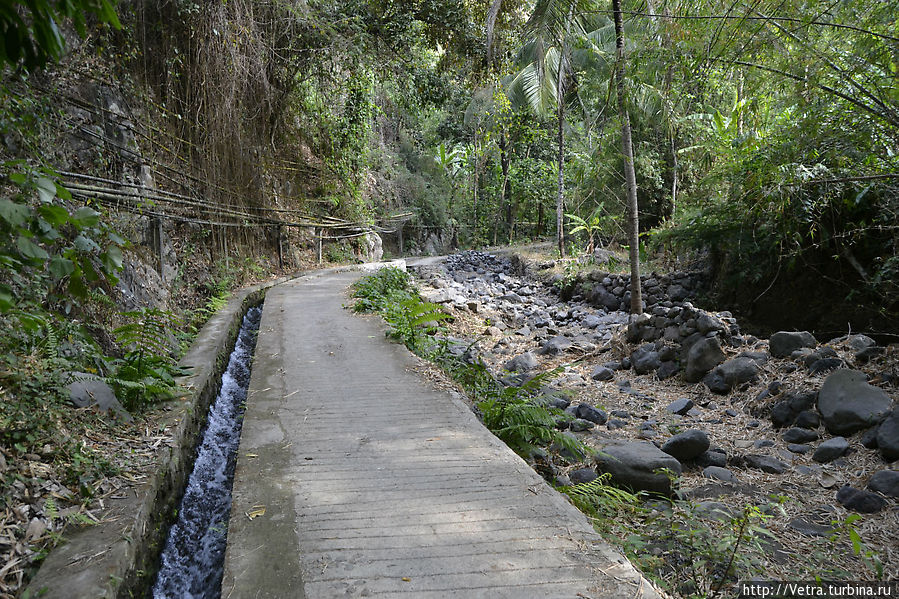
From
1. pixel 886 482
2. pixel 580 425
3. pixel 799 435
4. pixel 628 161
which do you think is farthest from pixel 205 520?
pixel 628 161

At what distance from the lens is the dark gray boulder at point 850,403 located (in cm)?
361

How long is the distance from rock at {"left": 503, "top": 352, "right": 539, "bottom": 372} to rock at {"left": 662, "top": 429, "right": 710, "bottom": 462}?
2.46 meters

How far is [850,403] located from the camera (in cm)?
372

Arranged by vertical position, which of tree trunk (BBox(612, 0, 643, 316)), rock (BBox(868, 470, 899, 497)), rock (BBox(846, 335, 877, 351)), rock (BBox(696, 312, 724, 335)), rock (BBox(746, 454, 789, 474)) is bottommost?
rock (BBox(746, 454, 789, 474))

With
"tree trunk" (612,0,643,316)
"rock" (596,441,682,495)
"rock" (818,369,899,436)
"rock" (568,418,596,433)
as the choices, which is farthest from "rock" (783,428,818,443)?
"tree trunk" (612,0,643,316)

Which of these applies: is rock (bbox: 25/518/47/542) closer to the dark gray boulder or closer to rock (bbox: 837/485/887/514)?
rock (bbox: 837/485/887/514)

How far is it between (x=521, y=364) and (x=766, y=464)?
2.91m

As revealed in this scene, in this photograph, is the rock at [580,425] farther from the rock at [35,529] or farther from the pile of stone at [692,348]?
the rock at [35,529]

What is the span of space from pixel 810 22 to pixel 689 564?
11.6 feet

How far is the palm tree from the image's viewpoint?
23.1 ft

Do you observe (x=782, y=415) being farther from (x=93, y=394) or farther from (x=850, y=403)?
(x=93, y=394)

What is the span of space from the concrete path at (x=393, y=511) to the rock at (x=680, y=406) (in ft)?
7.24

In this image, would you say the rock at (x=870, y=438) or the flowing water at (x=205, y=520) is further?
the rock at (x=870, y=438)

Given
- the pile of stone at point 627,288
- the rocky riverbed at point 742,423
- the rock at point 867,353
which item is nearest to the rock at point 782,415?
the rocky riverbed at point 742,423
